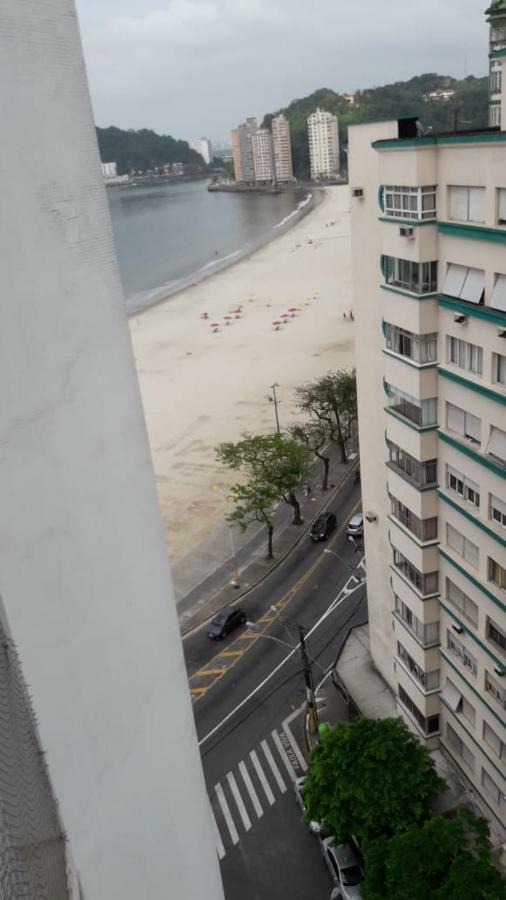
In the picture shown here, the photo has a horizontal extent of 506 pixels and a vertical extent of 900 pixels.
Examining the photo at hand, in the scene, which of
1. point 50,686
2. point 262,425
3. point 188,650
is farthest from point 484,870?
point 262,425

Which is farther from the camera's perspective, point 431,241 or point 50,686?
point 431,241

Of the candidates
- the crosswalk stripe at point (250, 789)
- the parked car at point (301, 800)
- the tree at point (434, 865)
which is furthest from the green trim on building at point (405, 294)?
the crosswalk stripe at point (250, 789)

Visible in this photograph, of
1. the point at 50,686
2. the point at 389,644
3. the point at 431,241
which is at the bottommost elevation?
the point at 389,644

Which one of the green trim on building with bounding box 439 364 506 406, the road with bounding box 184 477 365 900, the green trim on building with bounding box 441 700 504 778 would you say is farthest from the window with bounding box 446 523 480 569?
the road with bounding box 184 477 365 900

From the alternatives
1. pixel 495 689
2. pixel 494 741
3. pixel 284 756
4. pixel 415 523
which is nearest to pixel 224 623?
pixel 284 756

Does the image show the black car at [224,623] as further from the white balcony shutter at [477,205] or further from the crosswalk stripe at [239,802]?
the white balcony shutter at [477,205]

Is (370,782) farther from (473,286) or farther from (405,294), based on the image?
(473,286)

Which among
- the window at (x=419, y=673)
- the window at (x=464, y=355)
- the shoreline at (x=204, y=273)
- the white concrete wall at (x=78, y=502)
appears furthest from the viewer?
the shoreline at (x=204, y=273)

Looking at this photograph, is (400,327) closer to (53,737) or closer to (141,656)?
(141,656)
